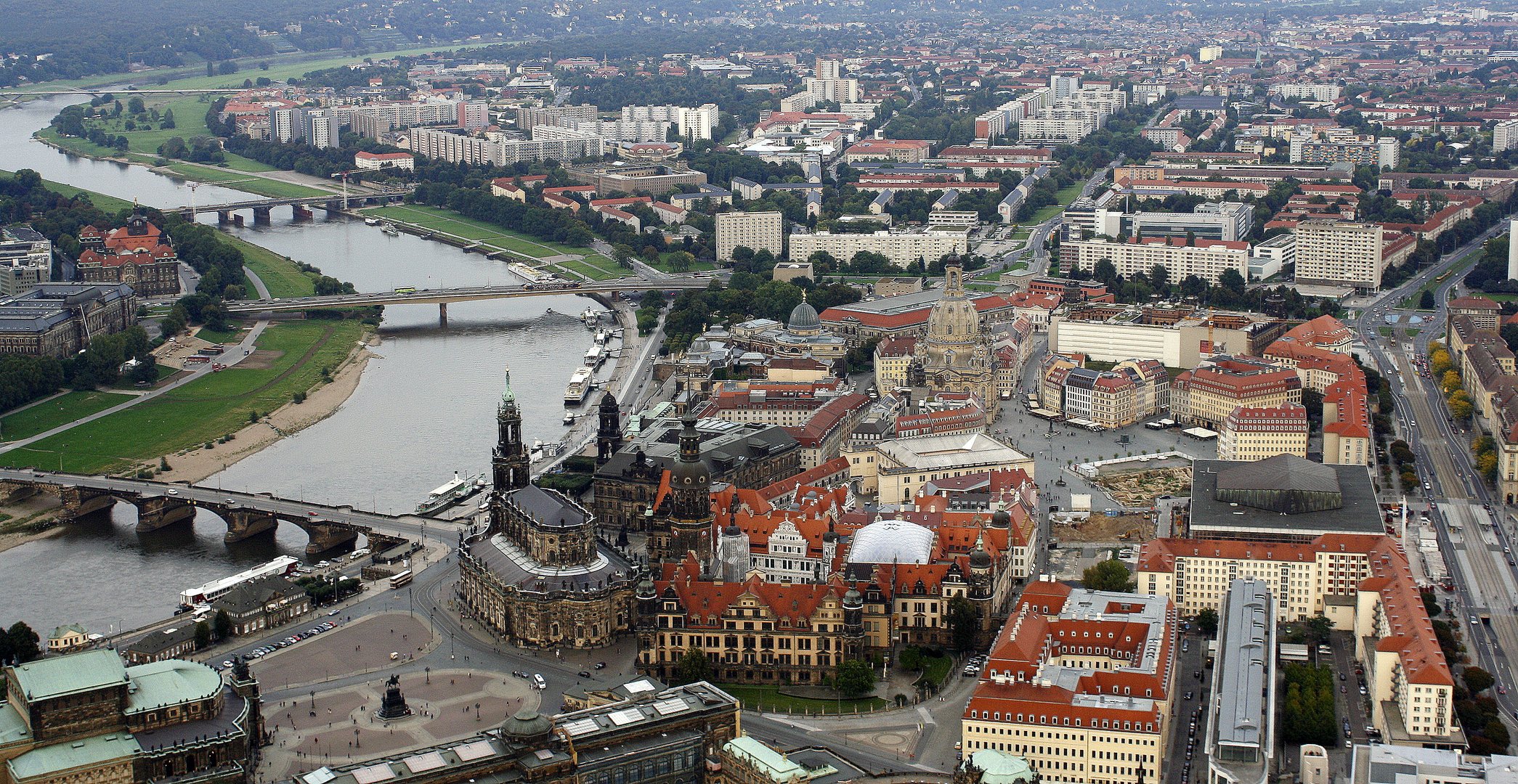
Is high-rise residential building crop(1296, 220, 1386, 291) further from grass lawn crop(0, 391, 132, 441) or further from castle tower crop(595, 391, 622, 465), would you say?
grass lawn crop(0, 391, 132, 441)

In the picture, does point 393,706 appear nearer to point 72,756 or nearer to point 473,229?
point 72,756

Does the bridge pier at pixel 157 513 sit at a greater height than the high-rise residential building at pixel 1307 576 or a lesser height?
lesser

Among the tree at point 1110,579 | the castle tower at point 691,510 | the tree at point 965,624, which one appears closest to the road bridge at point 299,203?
the castle tower at point 691,510

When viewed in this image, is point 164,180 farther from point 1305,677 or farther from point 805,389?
point 1305,677

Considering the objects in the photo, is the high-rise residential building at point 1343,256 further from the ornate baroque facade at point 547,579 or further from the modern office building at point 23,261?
the modern office building at point 23,261

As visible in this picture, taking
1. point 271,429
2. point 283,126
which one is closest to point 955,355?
point 271,429

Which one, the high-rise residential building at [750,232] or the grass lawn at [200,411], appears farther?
the high-rise residential building at [750,232]
